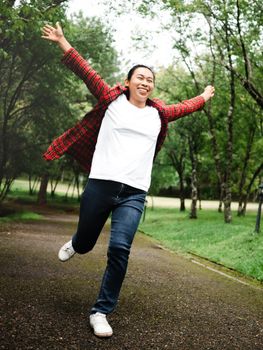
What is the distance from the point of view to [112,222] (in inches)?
149

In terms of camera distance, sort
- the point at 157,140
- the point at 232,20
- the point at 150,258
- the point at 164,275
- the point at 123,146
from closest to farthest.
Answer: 1. the point at 123,146
2. the point at 157,140
3. the point at 164,275
4. the point at 150,258
5. the point at 232,20

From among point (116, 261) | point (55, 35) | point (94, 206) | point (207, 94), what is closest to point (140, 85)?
point (55, 35)

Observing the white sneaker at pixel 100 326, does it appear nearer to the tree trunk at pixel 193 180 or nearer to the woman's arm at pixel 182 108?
the woman's arm at pixel 182 108

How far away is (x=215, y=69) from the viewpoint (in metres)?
20.2

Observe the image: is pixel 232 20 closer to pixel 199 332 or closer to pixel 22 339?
pixel 199 332

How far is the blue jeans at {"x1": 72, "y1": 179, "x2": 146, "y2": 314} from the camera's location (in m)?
3.57

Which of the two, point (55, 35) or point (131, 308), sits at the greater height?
point (55, 35)

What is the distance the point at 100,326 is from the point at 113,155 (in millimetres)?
1423

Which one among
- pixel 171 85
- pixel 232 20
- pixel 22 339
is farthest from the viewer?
pixel 171 85

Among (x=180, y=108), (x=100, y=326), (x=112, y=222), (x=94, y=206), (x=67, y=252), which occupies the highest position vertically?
(x=180, y=108)

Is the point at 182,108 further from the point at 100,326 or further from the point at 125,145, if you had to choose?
the point at 100,326

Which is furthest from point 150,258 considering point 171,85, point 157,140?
point 171,85

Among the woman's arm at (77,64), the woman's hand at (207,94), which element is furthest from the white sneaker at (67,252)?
the woman's hand at (207,94)

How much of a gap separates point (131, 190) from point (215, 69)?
1773 cm
